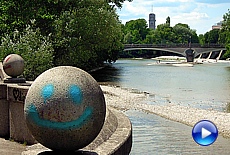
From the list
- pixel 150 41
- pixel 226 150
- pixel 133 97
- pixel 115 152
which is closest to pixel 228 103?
pixel 133 97

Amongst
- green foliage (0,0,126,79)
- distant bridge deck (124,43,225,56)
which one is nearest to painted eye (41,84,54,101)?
green foliage (0,0,126,79)

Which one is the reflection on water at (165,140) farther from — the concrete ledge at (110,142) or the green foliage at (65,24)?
the green foliage at (65,24)

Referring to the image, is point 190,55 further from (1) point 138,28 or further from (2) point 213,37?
(1) point 138,28

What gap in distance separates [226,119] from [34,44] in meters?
14.7

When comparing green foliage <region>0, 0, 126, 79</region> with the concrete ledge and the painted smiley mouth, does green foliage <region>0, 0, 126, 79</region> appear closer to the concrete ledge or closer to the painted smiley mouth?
the concrete ledge

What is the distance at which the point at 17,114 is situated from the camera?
931 centimetres

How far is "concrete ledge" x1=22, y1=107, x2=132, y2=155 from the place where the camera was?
5812 millimetres

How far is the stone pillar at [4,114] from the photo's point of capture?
9.66m

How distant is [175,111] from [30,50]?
10.3m

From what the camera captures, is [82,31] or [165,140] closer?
[165,140]

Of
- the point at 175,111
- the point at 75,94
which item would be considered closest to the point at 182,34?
the point at 175,111

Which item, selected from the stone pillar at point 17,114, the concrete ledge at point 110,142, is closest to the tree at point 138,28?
the stone pillar at point 17,114

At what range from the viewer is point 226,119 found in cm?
2059

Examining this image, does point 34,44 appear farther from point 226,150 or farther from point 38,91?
point 38,91
